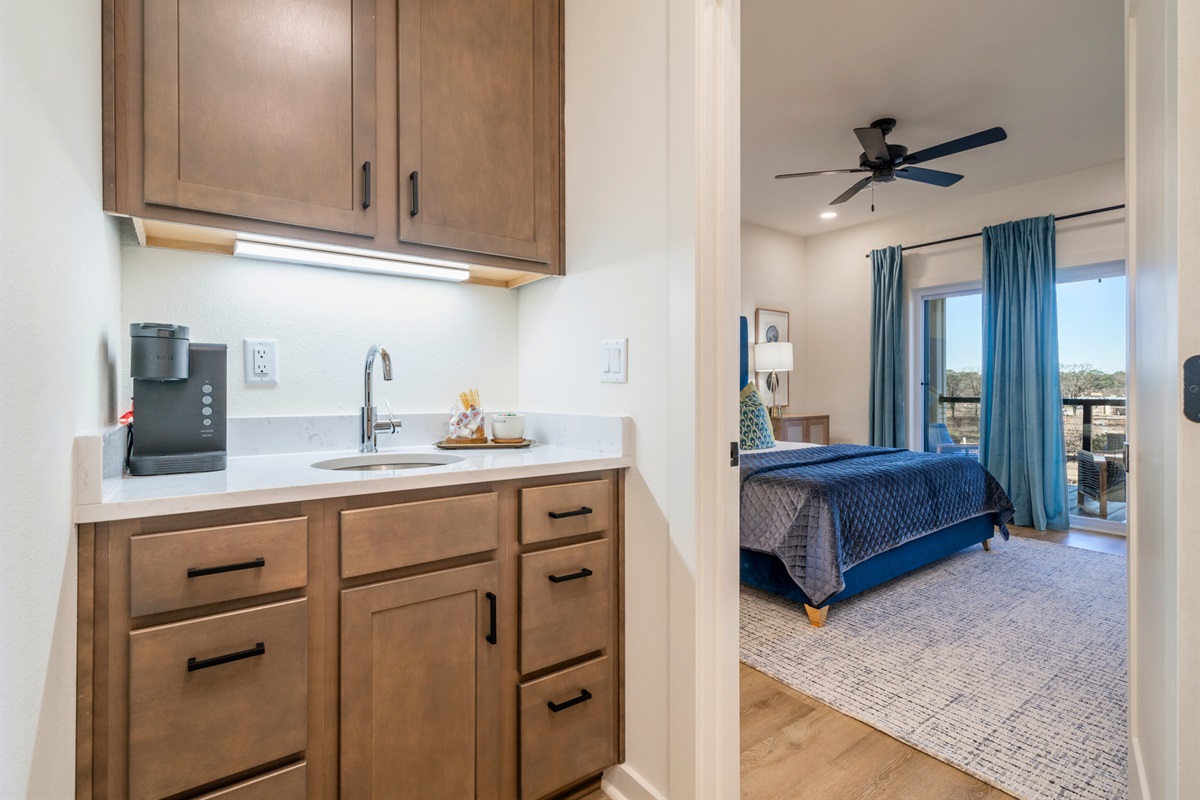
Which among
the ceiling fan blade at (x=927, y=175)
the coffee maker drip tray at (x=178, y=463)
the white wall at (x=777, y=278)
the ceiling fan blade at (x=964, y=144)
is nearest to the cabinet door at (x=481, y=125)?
the coffee maker drip tray at (x=178, y=463)

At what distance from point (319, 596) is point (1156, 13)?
191cm

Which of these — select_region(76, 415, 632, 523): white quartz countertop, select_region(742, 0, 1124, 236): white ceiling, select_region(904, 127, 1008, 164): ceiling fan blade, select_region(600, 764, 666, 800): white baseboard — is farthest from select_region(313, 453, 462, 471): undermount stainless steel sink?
select_region(904, 127, 1008, 164): ceiling fan blade

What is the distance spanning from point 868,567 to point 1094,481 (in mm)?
2763

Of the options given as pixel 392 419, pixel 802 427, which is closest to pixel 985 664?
pixel 392 419

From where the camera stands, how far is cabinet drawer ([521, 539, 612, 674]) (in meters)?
1.40

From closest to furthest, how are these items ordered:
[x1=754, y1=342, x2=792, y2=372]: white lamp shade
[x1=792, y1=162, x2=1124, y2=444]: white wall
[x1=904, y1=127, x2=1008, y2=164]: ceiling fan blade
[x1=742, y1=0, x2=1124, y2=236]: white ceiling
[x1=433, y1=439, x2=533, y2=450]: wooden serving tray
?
[x1=433, y1=439, x2=533, y2=450]: wooden serving tray, [x1=742, y1=0, x2=1124, y2=236]: white ceiling, [x1=904, y1=127, x2=1008, y2=164]: ceiling fan blade, [x1=792, y1=162, x2=1124, y2=444]: white wall, [x1=754, y1=342, x2=792, y2=372]: white lamp shade

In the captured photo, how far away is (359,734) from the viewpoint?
1.17m

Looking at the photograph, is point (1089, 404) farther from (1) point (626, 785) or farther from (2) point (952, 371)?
(1) point (626, 785)

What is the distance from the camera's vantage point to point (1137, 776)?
51.3 inches

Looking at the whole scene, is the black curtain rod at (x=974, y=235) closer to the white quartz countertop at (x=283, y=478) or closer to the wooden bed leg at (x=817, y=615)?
the wooden bed leg at (x=817, y=615)

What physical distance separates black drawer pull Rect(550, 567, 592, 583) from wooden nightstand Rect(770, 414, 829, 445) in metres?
4.03

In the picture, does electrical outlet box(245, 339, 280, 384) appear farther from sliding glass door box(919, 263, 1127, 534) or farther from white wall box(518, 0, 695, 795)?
sliding glass door box(919, 263, 1127, 534)

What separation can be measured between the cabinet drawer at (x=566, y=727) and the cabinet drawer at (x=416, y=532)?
0.40 meters

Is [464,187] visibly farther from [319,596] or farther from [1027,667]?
[1027,667]
